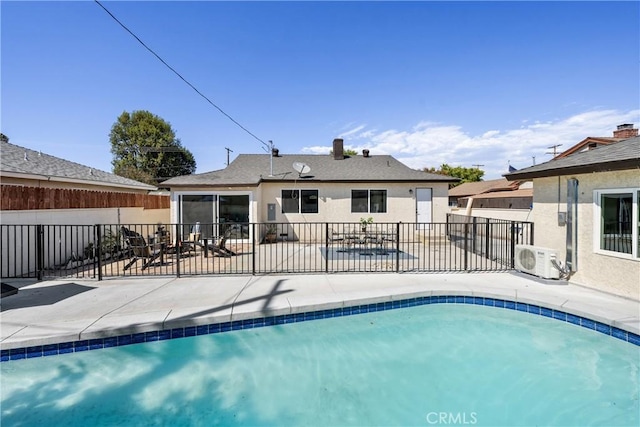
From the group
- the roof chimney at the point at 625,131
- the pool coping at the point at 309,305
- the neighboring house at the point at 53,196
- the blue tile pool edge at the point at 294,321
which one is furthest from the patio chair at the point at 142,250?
the roof chimney at the point at 625,131

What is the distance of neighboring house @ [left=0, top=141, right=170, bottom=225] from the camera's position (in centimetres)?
729

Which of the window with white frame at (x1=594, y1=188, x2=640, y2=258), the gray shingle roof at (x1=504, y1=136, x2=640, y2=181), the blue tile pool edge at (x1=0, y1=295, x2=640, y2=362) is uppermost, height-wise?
the gray shingle roof at (x1=504, y1=136, x2=640, y2=181)

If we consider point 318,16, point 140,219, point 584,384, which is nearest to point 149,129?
point 140,219

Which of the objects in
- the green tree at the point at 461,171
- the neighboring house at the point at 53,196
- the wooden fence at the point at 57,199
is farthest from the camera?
the green tree at the point at 461,171

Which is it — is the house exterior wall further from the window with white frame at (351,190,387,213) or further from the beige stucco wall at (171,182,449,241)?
the window with white frame at (351,190,387,213)

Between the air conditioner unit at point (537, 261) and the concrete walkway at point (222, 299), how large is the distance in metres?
0.19

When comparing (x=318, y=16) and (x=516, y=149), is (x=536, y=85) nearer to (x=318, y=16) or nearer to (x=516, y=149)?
(x=318, y=16)

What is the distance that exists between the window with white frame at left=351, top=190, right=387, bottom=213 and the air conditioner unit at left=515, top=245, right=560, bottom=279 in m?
7.13

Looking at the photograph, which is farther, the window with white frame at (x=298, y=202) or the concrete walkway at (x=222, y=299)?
the window with white frame at (x=298, y=202)

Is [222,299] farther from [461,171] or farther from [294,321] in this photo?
[461,171]

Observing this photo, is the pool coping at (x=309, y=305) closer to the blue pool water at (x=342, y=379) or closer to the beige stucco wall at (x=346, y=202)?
the blue pool water at (x=342, y=379)

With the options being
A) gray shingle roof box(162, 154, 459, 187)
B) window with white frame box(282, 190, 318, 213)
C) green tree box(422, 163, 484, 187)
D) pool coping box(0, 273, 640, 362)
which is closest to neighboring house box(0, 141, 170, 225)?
gray shingle roof box(162, 154, 459, 187)

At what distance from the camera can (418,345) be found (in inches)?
184

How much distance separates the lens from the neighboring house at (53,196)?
729cm
